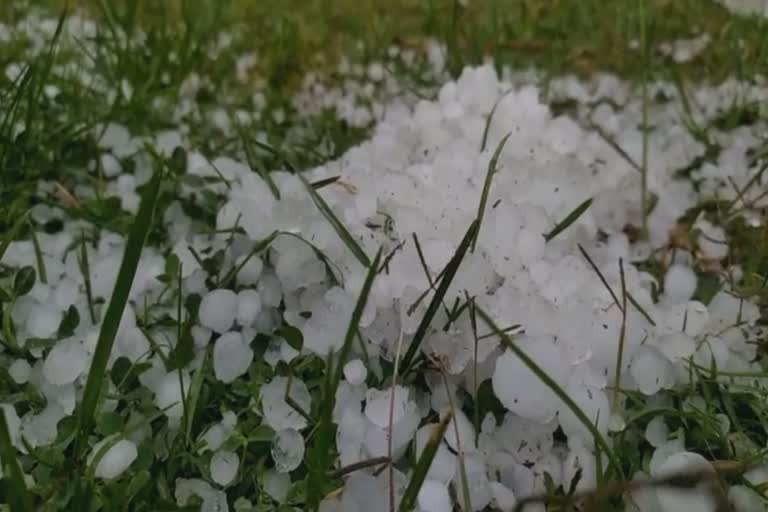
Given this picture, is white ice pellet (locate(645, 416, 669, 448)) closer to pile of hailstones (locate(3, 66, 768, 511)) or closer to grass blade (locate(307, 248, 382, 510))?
pile of hailstones (locate(3, 66, 768, 511))

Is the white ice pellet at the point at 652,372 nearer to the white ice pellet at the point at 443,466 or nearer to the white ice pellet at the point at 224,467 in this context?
the white ice pellet at the point at 443,466

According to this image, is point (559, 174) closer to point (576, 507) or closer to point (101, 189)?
point (576, 507)

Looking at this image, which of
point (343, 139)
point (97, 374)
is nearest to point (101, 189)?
point (343, 139)

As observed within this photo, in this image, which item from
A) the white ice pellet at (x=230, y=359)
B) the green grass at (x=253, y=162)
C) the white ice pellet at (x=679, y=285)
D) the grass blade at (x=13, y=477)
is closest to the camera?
the grass blade at (x=13, y=477)

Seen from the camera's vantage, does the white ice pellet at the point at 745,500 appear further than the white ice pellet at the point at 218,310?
No

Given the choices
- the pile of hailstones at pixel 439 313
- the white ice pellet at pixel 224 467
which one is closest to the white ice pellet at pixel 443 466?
the pile of hailstones at pixel 439 313

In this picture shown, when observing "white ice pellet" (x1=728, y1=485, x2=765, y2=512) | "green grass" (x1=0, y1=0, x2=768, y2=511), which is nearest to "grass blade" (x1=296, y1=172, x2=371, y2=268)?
"green grass" (x1=0, y1=0, x2=768, y2=511)

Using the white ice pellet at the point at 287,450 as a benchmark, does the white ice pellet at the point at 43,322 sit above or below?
above
